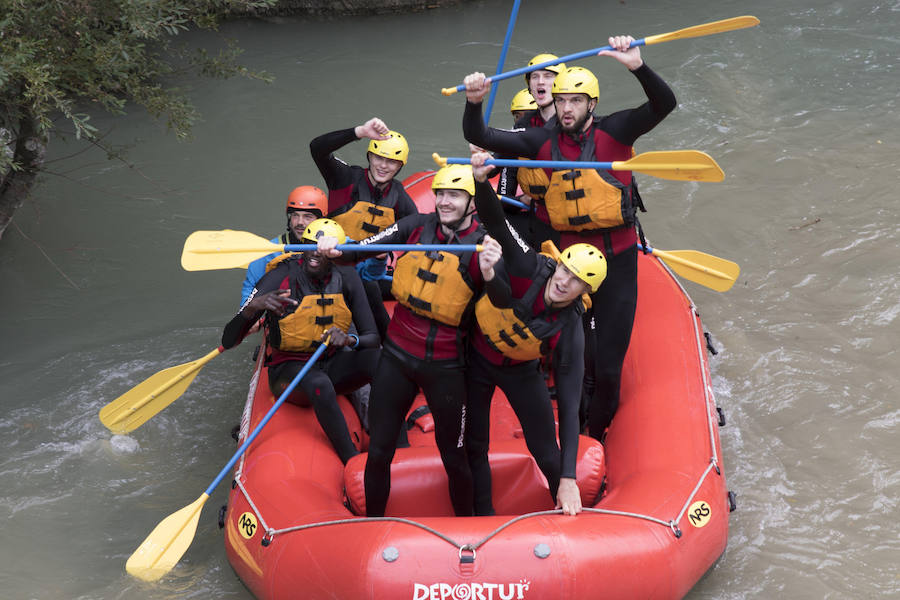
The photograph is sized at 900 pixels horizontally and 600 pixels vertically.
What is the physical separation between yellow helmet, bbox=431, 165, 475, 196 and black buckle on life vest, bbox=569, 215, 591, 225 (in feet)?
1.78

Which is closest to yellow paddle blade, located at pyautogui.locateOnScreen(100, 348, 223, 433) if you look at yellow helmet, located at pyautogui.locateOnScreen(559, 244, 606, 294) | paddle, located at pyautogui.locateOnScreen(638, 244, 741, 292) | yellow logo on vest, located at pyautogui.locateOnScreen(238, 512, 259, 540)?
yellow logo on vest, located at pyautogui.locateOnScreen(238, 512, 259, 540)

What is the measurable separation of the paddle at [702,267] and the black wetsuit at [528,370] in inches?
58.4

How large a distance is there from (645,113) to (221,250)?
168 centimetres

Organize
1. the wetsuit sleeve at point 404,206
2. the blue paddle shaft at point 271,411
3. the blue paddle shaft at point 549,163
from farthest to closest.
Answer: the wetsuit sleeve at point 404,206
the blue paddle shaft at point 271,411
the blue paddle shaft at point 549,163

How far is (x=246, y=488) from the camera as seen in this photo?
3.43 meters

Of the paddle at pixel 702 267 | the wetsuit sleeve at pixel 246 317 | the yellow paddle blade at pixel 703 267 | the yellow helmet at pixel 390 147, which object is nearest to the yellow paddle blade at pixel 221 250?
the wetsuit sleeve at pixel 246 317

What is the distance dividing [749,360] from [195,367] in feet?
9.07

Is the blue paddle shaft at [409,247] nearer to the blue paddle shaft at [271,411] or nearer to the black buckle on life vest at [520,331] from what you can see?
the black buckle on life vest at [520,331]

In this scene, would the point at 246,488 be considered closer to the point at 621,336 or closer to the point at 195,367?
the point at 195,367

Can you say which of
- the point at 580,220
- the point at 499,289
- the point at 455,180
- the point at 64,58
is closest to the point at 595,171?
the point at 580,220

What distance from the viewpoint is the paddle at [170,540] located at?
3463 mm

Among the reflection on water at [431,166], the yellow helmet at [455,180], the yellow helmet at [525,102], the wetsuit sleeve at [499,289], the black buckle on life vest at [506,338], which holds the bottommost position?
the reflection on water at [431,166]

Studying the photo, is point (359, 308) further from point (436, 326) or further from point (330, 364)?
point (436, 326)

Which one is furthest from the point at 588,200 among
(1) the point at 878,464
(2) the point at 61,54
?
(2) the point at 61,54
